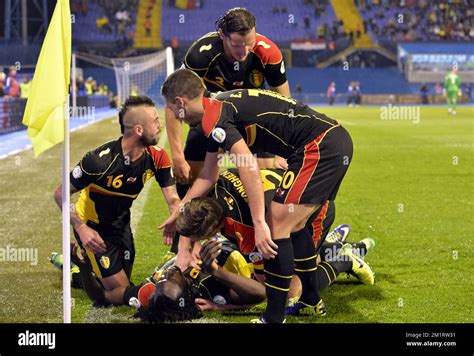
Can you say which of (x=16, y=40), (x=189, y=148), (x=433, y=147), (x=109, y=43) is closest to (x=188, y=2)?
(x=109, y=43)

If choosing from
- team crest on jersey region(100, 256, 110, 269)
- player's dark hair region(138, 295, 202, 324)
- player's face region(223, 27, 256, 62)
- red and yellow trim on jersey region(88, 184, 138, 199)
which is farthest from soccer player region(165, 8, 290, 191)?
player's dark hair region(138, 295, 202, 324)

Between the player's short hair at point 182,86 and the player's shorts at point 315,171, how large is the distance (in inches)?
31.8

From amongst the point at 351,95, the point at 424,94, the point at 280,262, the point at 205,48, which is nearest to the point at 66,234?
the point at 280,262

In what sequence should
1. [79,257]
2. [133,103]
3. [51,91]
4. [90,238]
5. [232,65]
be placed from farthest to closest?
1. [232,65]
2. [79,257]
3. [133,103]
4. [90,238]
5. [51,91]

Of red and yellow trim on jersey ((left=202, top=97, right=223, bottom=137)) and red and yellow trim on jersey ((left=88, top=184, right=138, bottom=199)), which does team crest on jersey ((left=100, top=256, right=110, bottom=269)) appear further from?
red and yellow trim on jersey ((left=202, top=97, right=223, bottom=137))

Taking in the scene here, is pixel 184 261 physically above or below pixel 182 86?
below

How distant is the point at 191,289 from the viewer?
217 inches

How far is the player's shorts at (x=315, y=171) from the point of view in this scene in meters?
4.98

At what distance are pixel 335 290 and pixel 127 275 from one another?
1.67 meters

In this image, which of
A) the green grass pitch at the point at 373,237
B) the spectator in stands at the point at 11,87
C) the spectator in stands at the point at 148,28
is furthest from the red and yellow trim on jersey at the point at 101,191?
the spectator in stands at the point at 148,28

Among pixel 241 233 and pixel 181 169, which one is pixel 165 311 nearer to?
pixel 241 233

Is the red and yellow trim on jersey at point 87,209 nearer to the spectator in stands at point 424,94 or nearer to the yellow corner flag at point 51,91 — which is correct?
the yellow corner flag at point 51,91

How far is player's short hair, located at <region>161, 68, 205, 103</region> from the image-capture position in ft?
15.8

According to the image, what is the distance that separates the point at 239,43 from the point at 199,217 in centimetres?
148
